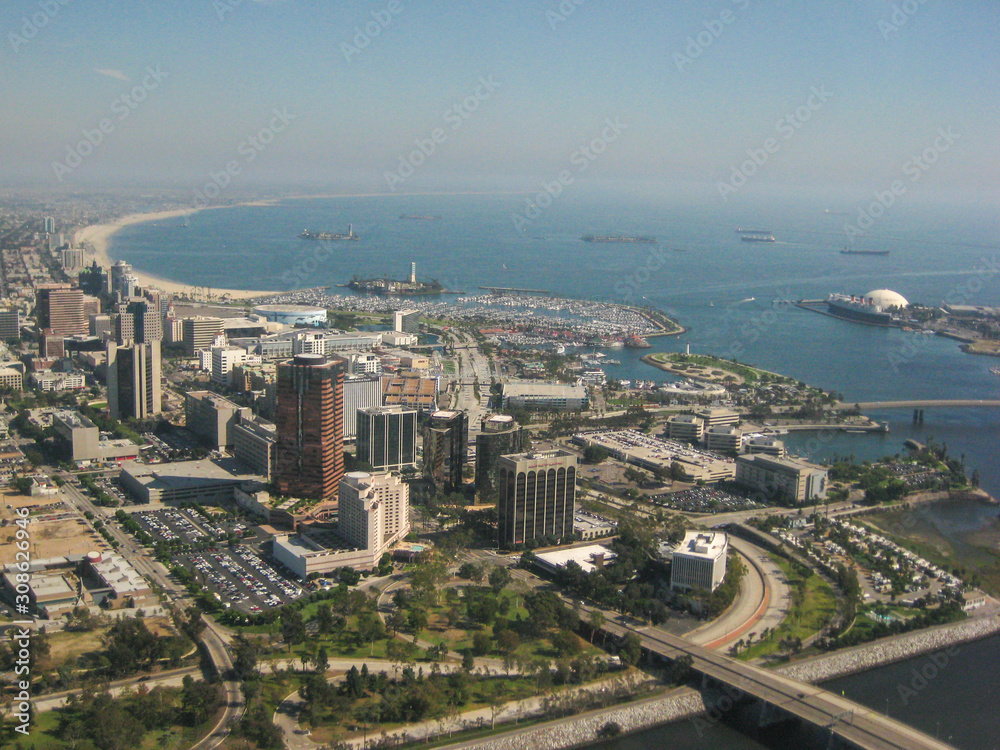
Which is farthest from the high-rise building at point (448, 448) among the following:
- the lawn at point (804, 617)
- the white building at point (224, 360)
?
the white building at point (224, 360)

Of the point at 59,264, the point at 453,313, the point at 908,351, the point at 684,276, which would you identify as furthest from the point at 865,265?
the point at 59,264

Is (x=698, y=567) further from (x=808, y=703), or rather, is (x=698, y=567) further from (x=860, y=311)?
(x=860, y=311)

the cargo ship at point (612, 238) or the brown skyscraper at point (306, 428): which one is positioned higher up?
the cargo ship at point (612, 238)

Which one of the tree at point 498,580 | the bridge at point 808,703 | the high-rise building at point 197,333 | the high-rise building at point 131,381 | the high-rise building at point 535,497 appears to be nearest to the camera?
the bridge at point 808,703

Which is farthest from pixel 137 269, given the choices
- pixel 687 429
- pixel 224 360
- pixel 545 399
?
pixel 687 429

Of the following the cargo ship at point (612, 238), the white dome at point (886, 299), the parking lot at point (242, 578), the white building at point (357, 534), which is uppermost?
the cargo ship at point (612, 238)

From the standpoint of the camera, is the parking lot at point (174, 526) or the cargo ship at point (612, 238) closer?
the parking lot at point (174, 526)

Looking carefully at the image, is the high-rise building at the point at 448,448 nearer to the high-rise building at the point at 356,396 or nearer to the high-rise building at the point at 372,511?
the high-rise building at the point at 372,511
